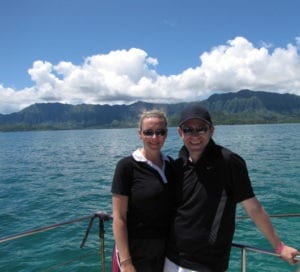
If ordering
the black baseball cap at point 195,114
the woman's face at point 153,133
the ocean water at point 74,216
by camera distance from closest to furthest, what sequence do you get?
the black baseball cap at point 195,114, the woman's face at point 153,133, the ocean water at point 74,216

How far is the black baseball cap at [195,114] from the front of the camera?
11.3 feet

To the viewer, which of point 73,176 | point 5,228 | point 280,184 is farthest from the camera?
point 73,176

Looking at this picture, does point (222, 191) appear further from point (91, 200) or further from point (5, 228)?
point (91, 200)

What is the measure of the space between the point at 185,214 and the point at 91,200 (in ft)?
58.2

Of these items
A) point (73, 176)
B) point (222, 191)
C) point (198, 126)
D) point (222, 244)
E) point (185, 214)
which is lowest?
point (73, 176)

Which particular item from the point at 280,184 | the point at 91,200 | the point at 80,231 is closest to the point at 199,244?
the point at 80,231

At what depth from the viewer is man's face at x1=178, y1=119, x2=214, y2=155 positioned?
11.4ft

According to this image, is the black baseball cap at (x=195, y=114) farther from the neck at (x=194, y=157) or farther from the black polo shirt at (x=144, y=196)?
the black polo shirt at (x=144, y=196)

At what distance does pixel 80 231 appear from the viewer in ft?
45.5

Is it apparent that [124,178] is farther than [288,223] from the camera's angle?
No

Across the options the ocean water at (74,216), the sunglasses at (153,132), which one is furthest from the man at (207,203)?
the ocean water at (74,216)

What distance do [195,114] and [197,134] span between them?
0.70ft

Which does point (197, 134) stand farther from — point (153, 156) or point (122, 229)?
point (122, 229)

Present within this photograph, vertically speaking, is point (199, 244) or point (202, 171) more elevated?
point (202, 171)
